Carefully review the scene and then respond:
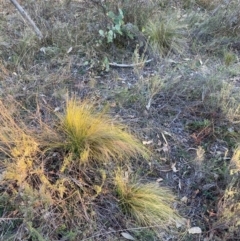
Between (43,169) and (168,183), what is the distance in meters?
0.87

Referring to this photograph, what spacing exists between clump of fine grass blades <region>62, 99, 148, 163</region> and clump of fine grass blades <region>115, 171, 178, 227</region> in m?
0.19

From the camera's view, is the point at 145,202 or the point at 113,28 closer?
the point at 145,202

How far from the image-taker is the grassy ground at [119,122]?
223 centimetres

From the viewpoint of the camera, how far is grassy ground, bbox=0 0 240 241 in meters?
2.23

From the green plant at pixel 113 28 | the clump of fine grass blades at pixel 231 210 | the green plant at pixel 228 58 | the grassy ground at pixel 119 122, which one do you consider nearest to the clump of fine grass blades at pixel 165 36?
the grassy ground at pixel 119 122

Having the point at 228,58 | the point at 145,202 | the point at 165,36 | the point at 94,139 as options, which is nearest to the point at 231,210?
the point at 145,202

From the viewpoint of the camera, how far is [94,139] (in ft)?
8.09

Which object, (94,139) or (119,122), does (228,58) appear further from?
(94,139)

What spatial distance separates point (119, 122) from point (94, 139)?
367 millimetres

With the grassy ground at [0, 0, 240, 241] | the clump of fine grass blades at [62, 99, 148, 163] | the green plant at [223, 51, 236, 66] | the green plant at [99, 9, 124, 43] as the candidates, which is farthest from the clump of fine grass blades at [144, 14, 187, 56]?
the clump of fine grass blades at [62, 99, 148, 163]

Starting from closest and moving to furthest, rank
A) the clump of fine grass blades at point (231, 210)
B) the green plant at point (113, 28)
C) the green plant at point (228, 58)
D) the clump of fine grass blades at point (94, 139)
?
the clump of fine grass blades at point (231, 210), the clump of fine grass blades at point (94, 139), the green plant at point (113, 28), the green plant at point (228, 58)

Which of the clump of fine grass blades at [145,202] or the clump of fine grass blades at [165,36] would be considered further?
the clump of fine grass blades at [165,36]

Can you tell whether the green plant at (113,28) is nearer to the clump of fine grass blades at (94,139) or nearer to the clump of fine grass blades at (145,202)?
the clump of fine grass blades at (94,139)

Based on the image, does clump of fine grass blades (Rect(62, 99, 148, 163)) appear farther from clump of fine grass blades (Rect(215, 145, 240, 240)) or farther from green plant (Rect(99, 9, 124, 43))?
green plant (Rect(99, 9, 124, 43))
